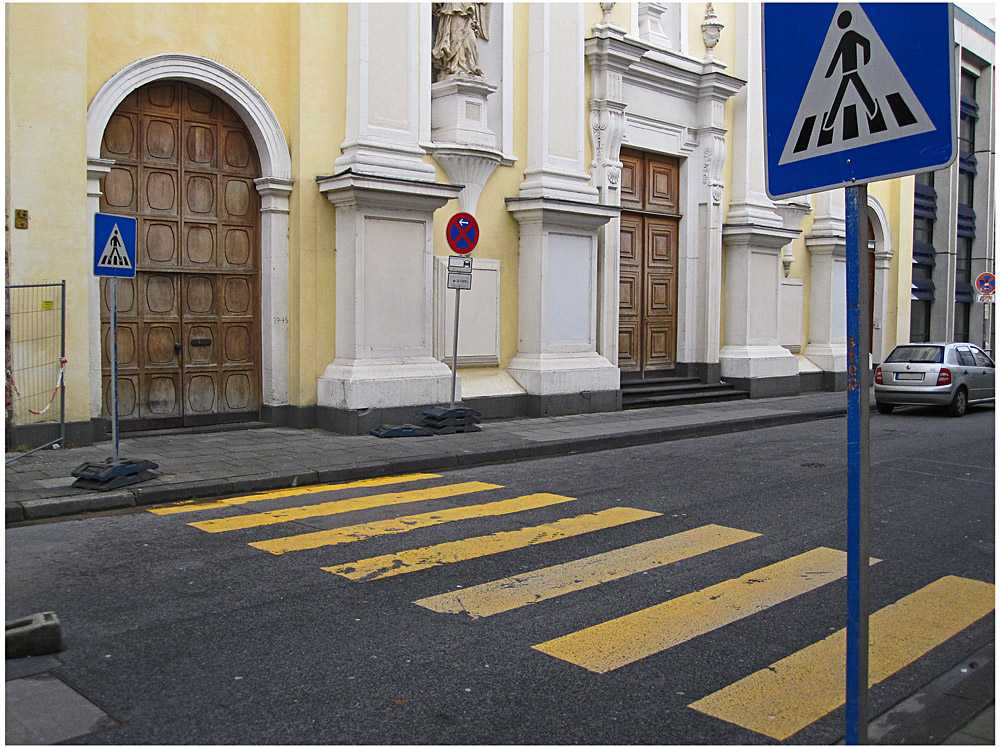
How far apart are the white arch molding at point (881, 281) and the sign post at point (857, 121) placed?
24.2m

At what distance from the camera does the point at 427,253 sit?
13977 millimetres

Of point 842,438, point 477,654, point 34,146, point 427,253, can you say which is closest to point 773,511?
point 477,654

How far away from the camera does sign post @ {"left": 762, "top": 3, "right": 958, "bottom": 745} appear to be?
308cm

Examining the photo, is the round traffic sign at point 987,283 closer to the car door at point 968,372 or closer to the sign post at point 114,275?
the car door at point 968,372

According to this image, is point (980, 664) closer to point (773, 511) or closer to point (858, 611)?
point (858, 611)

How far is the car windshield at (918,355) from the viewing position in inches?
730

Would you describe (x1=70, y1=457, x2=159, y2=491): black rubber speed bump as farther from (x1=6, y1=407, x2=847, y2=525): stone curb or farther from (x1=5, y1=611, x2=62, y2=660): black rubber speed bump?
(x1=5, y1=611, x2=62, y2=660): black rubber speed bump

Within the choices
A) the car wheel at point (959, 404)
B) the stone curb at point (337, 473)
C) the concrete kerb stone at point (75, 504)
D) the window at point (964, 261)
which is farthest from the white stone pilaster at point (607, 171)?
the window at point (964, 261)

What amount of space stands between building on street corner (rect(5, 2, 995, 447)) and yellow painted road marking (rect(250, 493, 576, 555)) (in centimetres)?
462

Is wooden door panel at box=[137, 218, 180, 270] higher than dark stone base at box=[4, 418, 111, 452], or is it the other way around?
wooden door panel at box=[137, 218, 180, 270]

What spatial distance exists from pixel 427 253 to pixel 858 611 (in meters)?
11.3

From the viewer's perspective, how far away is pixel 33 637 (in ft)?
15.7

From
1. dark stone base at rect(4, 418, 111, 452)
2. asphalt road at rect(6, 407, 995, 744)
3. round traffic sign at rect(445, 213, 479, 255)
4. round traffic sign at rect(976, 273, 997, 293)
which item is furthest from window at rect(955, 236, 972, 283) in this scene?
dark stone base at rect(4, 418, 111, 452)

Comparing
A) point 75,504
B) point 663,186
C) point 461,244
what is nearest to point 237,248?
point 461,244
